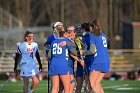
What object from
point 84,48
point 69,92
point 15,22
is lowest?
point 69,92

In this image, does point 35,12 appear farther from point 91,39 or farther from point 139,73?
point 91,39

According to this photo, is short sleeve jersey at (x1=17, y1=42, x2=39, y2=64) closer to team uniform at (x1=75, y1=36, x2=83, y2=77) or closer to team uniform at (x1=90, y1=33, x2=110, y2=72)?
team uniform at (x1=75, y1=36, x2=83, y2=77)

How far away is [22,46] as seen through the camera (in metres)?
19.3

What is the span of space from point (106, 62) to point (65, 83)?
1.24 m

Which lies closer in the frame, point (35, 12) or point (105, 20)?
point (105, 20)

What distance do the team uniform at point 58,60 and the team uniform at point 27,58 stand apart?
2.81 m

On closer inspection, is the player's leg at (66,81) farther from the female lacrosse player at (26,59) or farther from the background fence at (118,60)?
the background fence at (118,60)

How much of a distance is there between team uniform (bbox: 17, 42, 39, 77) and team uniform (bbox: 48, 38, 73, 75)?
281 centimetres

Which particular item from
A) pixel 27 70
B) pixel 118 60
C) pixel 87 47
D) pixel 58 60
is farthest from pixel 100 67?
pixel 118 60

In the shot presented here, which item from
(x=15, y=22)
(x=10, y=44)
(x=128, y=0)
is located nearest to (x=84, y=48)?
(x=10, y=44)

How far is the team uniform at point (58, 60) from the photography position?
1653 centimetres

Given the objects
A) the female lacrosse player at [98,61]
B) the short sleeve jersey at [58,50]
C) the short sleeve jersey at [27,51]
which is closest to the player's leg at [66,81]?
the short sleeve jersey at [58,50]

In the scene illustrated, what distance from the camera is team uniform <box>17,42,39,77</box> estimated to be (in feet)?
63.5

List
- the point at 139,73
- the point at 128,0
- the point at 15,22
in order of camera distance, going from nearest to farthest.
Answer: the point at 139,73
the point at 15,22
the point at 128,0
